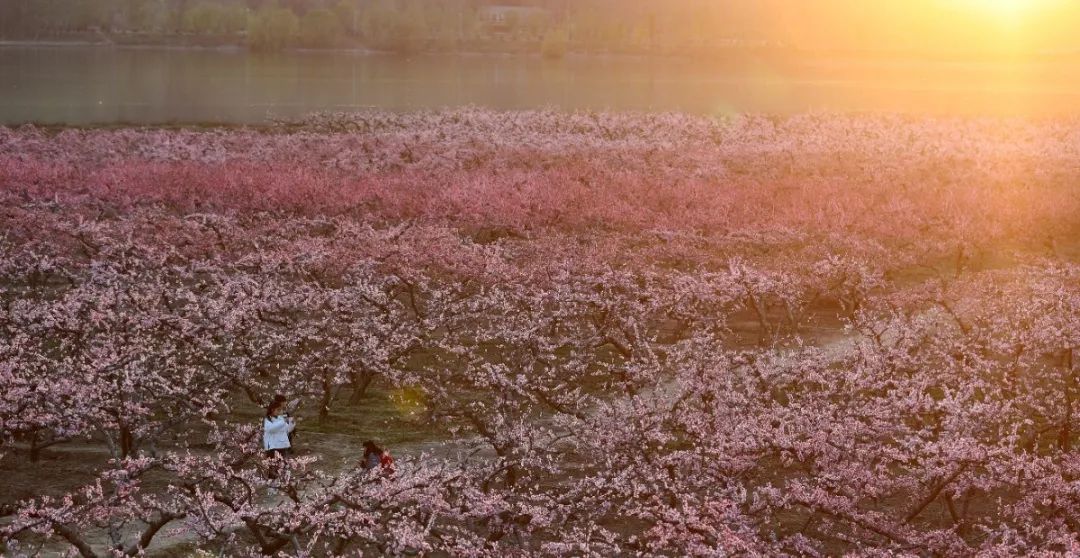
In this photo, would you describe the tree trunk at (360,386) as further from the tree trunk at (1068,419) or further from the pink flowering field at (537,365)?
the tree trunk at (1068,419)

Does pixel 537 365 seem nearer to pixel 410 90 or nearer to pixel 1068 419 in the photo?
pixel 1068 419

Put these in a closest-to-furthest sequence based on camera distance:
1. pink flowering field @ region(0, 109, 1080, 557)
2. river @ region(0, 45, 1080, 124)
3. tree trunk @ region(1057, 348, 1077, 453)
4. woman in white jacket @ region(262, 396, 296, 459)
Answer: pink flowering field @ region(0, 109, 1080, 557)
woman in white jacket @ region(262, 396, 296, 459)
tree trunk @ region(1057, 348, 1077, 453)
river @ region(0, 45, 1080, 124)

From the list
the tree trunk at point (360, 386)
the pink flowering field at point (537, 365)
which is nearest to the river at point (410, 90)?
the pink flowering field at point (537, 365)

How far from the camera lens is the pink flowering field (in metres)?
13.0

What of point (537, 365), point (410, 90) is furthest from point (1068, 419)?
point (410, 90)

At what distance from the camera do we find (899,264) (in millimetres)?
26906

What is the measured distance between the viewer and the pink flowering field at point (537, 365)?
42.8 ft

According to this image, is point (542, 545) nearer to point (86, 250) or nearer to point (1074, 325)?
point (1074, 325)

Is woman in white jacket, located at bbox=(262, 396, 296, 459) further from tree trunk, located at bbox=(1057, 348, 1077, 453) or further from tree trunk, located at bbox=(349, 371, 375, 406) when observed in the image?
tree trunk, located at bbox=(1057, 348, 1077, 453)

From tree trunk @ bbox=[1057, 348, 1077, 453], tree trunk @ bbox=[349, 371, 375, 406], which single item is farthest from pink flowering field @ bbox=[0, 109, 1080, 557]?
tree trunk @ bbox=[349, 371, 375, 406]

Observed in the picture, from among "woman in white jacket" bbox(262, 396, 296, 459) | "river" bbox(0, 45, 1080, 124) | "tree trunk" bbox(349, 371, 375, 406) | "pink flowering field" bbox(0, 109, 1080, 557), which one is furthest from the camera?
"river" bbox(0, 45, 1080, 124)

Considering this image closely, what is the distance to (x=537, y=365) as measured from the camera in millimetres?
20141

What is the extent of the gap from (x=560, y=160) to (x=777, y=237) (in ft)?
57.4

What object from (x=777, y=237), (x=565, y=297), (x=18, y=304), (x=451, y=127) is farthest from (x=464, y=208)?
(x=451, y=127)
